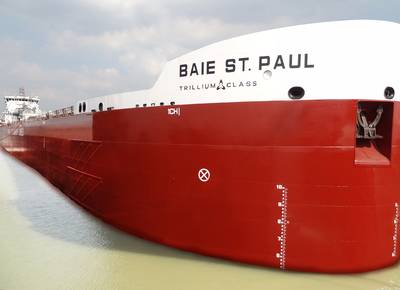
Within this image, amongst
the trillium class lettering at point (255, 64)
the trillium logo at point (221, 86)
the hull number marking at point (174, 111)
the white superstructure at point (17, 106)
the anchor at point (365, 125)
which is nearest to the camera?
the trillium class lettering at point (255, 64)

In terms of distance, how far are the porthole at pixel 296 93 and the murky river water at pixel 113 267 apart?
2941 millimetres

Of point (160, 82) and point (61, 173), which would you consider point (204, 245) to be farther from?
point (61, 173)

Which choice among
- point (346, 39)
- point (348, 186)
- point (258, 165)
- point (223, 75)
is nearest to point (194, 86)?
point (223, 75)

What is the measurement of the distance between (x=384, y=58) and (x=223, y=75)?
106 inches

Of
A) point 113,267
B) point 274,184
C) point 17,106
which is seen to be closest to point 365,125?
point 274,184

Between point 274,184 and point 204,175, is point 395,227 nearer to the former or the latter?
point 274,184

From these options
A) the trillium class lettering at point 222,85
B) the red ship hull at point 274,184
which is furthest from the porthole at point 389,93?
the trillium class lettering at point 222,85

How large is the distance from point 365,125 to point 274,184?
1849mm

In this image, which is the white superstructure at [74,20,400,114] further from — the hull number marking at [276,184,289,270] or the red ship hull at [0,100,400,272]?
the hull number marking at [276,184,289,270]

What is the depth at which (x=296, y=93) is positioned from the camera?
252 inches

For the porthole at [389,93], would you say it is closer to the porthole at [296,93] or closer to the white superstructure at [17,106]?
the porthole at [296,93]

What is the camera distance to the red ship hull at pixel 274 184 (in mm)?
6172

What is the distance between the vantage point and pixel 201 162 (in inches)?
274

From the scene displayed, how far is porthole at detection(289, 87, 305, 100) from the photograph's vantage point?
633 centimetres
